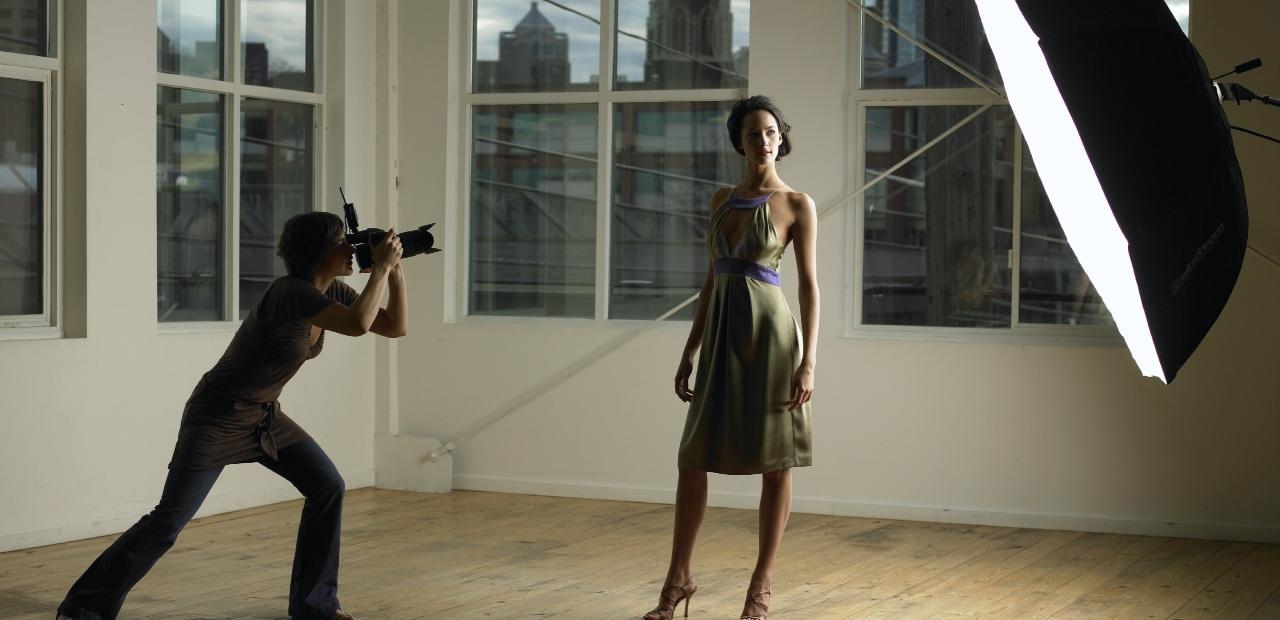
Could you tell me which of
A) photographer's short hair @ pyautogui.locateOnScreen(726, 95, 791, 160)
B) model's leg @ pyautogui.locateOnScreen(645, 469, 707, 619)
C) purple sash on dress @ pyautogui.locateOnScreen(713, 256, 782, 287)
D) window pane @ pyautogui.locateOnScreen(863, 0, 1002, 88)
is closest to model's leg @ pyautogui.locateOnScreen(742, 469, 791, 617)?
model's leg @ pyautogui.locateOnScreen(645, 469, 707, 619)

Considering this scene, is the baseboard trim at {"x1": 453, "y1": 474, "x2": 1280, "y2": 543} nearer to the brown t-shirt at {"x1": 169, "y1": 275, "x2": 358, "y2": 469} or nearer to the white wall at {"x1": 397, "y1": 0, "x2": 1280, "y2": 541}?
the white wall at {"x1": 397, "y1": 0, "x2": 1280, "y2": 541}

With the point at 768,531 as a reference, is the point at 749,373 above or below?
above

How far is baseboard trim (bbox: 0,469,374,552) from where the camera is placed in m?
4.95

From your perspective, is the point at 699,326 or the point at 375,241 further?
the point at 699,326

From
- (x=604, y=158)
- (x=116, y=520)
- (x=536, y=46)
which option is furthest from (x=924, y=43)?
(x=116, y=520)

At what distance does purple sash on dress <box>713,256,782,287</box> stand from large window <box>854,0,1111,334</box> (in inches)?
85.1

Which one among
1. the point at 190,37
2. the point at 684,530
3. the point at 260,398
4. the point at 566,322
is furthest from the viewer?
the point at 566,322

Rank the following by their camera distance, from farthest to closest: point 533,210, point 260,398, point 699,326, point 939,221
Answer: point 533,210, point 939,221, point 699,326, point 260,398

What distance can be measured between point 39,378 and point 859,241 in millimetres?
3452

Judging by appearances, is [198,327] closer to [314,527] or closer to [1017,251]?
[314,527]

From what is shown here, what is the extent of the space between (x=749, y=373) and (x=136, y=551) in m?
1.70

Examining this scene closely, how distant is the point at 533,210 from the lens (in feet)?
21.5

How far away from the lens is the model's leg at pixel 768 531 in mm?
3699

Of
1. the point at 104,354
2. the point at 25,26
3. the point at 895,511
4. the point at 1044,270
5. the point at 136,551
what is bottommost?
the point at 895,511
